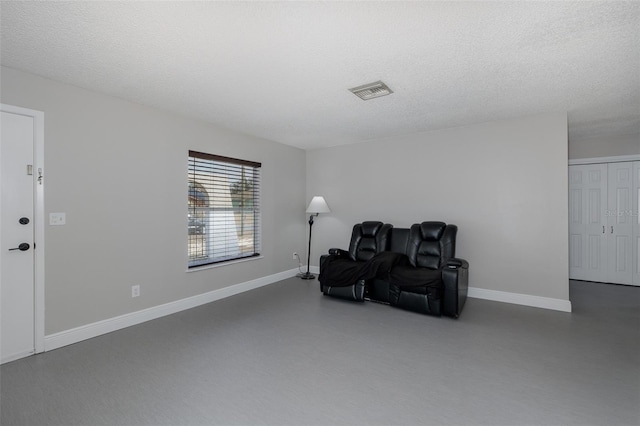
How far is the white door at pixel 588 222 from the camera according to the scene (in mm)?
5117

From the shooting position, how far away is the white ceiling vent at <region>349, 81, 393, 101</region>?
2884 millimetres

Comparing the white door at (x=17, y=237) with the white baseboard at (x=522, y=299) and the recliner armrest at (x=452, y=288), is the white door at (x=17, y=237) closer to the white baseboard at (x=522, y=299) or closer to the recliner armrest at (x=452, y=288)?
the recliner armrest at (x=452, y=288)

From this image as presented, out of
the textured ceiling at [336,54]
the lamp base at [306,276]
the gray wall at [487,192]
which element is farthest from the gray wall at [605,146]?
the lamp base at [306,276]

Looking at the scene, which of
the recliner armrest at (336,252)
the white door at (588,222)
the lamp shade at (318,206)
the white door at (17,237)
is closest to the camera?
the white door at (17,237)

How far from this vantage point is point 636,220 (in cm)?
485

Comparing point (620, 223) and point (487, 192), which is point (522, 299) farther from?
point (620, 223)

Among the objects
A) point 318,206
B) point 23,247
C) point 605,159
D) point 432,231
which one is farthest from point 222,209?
point 605,159

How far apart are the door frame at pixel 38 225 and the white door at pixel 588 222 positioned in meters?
7.61

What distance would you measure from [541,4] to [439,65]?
799 millimetres

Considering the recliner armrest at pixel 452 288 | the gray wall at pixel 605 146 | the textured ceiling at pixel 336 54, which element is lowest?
the recliner armrest at pixel 452 288

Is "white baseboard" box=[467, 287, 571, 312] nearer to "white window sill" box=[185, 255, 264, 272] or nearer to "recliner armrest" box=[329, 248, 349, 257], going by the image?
"recliner armrest" box=[329, 248, 349, 257]

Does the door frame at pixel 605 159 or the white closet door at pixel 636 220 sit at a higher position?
the door frame at pixel 605 159

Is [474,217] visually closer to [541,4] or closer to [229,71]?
[541,4]

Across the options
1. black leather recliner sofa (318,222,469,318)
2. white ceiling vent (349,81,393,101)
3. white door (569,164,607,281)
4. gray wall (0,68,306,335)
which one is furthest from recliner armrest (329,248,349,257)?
white door (569,164,607,281)
